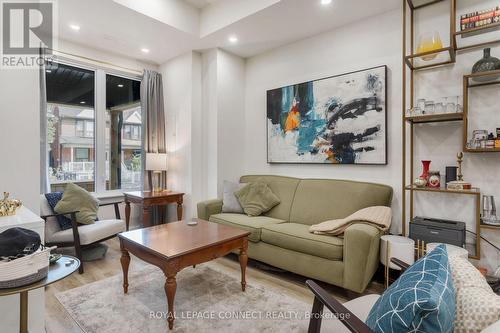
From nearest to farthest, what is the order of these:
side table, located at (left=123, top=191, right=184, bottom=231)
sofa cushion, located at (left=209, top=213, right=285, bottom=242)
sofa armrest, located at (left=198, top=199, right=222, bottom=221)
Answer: sofa cushion, located at (left=209, top=213, right=285, bottom=242)
sofa armrest, located at (left=198, top=199, right=222, bottom=221)
side table, located at (left=123, top=191, right=184, bottom=231)

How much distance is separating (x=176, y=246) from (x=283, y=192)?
71.8 inches

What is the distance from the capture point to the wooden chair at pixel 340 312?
3.34 feet

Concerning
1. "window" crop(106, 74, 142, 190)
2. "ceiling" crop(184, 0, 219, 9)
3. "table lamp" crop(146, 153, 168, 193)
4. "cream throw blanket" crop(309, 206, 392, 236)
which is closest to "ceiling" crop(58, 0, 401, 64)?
"ceiling" crop(184, 0, 219, 9)

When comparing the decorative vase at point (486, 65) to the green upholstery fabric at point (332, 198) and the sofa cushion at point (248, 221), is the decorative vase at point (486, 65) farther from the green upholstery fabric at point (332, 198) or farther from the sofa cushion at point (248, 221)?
the sofa cushion at point (248, 221)

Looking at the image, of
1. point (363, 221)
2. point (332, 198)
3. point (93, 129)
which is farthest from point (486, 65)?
point (93, 129)

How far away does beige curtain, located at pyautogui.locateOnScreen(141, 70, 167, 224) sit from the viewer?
14.1ft

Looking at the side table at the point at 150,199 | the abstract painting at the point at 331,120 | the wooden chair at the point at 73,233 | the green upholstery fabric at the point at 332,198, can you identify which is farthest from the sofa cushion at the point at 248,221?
the wooden chair at the point at 73,233

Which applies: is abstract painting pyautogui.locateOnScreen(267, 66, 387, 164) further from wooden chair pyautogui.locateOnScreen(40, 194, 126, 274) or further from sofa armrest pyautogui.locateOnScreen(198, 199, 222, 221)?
wooden chair pyautogui.locateOnScreen(40, 194, 126, 274)

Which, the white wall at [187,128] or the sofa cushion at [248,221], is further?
the white wall at [187,128]

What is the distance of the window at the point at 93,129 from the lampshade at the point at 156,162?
47cm

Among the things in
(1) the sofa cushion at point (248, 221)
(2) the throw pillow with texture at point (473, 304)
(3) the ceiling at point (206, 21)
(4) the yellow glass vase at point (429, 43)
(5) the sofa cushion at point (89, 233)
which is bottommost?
(5) the sofa cushion at point (89, 233)

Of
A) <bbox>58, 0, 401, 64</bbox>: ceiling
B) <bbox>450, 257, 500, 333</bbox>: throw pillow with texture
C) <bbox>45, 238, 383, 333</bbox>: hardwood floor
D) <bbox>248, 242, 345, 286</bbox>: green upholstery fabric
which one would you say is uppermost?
<bbox>58, 0, 401, 64</bbox>: ceiling

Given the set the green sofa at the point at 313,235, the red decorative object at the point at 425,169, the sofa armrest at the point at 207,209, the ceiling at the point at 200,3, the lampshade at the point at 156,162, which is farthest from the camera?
the lampshade at the point at 156,162

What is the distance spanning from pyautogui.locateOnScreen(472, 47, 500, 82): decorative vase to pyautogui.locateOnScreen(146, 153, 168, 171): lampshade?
3.83 meters
